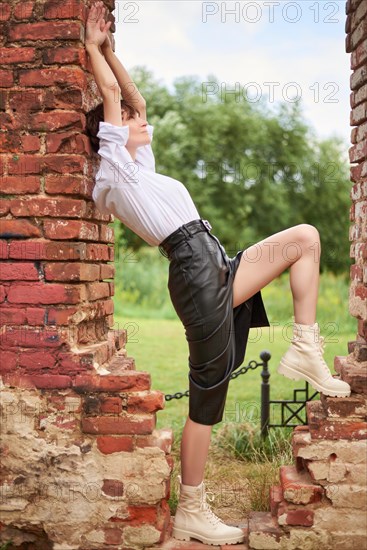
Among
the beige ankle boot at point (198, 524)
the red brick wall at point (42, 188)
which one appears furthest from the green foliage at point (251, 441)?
the red brick wall at point (42, 188)

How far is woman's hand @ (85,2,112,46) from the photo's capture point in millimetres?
3383

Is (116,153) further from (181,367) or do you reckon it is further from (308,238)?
(181,367)

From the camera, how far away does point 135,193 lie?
3.31 metres

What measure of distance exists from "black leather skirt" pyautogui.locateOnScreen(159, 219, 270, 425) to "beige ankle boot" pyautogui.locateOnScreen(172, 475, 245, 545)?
1.29 ft

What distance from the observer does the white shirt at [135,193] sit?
3281 millimetres

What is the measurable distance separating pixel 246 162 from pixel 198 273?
2337 centimetres

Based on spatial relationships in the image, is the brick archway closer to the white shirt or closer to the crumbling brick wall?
the crumbling brick wall

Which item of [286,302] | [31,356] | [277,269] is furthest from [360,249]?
[286,302]

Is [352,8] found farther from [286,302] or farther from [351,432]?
[286,302]

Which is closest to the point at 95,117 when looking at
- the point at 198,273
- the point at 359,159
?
the point at 198,273

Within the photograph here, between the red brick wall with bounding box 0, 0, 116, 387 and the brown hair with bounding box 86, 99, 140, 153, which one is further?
the brown hair with bounding box 86, 99, 140, 153

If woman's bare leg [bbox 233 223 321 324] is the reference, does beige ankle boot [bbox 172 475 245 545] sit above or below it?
below

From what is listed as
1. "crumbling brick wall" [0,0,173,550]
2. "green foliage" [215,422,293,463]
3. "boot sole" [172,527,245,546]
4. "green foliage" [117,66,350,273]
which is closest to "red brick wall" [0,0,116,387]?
"crumbling brick wall" [0,0,173,550]

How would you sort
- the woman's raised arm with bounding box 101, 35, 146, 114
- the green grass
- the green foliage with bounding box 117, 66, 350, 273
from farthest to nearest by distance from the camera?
the green foliage with bounding box 117, 66, 350, 273 < the green grass < the woman's raised arm with bounding box 101, 35, 146, 114
